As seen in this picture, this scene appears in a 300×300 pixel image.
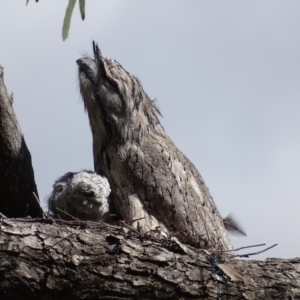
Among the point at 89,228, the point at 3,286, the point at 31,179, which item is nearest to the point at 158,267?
the point at 89,228

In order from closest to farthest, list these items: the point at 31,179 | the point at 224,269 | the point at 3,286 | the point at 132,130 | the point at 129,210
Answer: the point at 3,286 < the point at 224,269 < the point at 31,179 < the point at 129,210 < the point at 132,130

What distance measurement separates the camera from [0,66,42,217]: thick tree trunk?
525 centimetres

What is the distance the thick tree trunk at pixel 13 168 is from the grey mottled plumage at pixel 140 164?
0.92 m

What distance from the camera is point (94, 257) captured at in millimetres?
4211

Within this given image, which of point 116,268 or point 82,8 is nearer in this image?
point 82,8

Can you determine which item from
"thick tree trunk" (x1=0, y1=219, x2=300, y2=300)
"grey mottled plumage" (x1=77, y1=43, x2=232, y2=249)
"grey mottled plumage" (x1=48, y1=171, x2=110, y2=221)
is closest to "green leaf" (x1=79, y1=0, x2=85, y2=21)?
"thick tree trunk" (x1=0, y1=219, x2=300, y2=300)

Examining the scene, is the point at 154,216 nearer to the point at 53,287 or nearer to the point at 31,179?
the point at 31,179

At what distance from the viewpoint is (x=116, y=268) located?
13.8 ft

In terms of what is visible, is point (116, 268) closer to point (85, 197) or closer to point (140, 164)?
point (85, 197)

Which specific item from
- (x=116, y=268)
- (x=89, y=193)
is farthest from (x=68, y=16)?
(x=89, y=193)

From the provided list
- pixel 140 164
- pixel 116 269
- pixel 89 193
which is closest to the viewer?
pixel 116 269

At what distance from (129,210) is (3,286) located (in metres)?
2.11

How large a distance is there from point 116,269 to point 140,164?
209 centimetres

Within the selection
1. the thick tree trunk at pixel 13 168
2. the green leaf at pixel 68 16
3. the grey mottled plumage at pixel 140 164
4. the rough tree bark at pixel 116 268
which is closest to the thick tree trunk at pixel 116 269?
the rough tree bark at pixel 116 268
